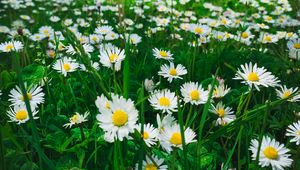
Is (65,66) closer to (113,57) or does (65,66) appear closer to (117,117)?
(113,57)

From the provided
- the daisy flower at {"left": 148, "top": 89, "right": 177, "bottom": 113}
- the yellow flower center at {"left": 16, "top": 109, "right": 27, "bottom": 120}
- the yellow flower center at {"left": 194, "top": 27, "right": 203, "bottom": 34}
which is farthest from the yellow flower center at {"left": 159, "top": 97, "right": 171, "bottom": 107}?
the yellow flower center at {"left": 194, "top": 27, "right": 203, "bottom": 34}

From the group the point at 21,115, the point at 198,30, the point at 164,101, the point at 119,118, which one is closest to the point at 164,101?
the point at 164,101

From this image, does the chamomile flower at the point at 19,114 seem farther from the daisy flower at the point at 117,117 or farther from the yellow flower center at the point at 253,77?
the yellow flower center at the point at 253,77

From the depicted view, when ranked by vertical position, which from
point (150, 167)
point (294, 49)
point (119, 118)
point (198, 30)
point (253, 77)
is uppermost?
point (198, 30)

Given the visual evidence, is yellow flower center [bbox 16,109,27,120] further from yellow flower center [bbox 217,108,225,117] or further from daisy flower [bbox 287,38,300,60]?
daisy flower [bbox 287,38,300,60]

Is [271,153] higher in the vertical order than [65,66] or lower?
lower

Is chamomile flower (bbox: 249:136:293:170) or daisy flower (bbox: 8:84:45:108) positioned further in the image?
daisy flower (bbox: 8:84:45:108)

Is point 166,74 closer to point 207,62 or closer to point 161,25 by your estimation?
point 207,62

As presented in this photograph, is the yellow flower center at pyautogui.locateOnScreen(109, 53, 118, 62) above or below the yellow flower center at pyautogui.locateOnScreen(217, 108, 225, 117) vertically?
above
